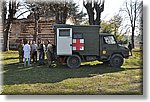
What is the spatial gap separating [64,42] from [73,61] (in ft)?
1.41

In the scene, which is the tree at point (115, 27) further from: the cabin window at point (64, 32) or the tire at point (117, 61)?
the cabin window at point (64, 32)

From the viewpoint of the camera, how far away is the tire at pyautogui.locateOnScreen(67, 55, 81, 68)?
13.1 feet

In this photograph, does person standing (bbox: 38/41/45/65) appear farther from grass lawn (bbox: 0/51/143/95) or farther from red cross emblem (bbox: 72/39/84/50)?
red cross emblem (bbox: 72/39/84/50)

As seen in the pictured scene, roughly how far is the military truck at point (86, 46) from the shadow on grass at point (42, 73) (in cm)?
25

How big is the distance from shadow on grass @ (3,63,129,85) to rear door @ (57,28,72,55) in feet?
1.33

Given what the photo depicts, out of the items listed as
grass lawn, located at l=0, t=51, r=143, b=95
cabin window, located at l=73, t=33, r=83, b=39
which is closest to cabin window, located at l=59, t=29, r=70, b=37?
cabin window, located at l=73, t=33, r=83, b=39

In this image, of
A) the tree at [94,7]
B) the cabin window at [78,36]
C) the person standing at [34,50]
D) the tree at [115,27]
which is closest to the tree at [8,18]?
the person standing at [34,50]

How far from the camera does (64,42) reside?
4258 millimetres

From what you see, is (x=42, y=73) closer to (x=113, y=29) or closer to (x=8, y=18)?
(x=8, y=18)

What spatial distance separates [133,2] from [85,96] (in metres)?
1.34

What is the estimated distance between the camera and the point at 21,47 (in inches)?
139

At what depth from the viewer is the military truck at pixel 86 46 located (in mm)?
4113

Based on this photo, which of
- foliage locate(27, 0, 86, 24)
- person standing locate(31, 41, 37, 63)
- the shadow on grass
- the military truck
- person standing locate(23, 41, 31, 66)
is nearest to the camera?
the shadow on grass

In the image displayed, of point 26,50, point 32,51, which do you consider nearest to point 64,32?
point 32,51
